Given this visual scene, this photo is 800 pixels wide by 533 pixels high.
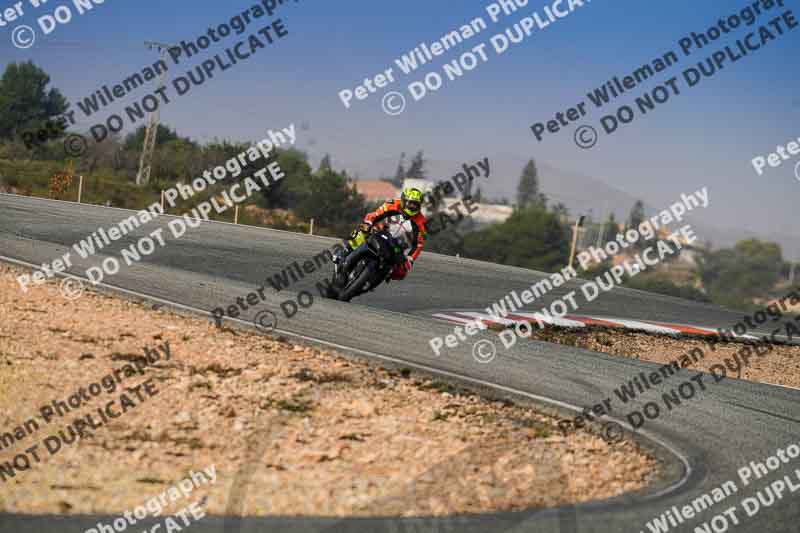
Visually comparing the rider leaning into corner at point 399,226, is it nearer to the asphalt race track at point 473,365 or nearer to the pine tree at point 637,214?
the asphalt race track at point 473,365

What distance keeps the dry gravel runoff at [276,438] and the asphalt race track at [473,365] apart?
0.79ft

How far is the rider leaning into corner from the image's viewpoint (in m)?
11.4

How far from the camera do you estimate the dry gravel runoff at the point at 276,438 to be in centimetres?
468

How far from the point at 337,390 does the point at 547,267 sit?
83.7m

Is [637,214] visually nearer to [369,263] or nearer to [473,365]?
[369,263]

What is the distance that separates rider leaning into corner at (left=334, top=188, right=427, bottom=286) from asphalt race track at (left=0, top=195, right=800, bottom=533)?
2.26ft

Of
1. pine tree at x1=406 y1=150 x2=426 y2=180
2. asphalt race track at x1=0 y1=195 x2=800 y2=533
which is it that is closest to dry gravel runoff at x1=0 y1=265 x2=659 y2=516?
asphalt race track at x1=0 y1=195 x2=800 y2=533

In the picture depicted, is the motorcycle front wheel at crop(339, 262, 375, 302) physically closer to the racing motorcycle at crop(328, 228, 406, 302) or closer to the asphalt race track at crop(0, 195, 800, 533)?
the racing motorcycle at crop(328, 228, 406, 302)

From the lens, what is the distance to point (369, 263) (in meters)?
11.5

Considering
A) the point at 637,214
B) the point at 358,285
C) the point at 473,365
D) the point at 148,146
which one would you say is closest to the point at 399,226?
the point at 358,285

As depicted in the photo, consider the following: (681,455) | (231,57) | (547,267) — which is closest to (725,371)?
(681,455)

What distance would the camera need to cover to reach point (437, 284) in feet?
58.9

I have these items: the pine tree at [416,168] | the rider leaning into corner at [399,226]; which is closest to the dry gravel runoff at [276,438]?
the rider leaning into corner at [399,226]

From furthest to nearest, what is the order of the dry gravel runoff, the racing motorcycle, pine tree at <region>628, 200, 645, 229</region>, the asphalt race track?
1. pine tree at <region>628, 200, 645, 229</region>
2. the racing motorcycle
3. the dry gravel runoff
4. the asphalt race track
